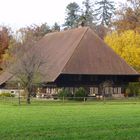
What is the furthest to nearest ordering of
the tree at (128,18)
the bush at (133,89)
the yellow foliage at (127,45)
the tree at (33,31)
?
1. the tree at (33,31)
2. the tree at (128,18)
3. the yellow foliage at (127,45)
4. the bush at (133,89)

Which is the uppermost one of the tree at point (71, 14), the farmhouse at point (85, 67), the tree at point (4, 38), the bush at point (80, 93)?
the tree at point (71, 14)

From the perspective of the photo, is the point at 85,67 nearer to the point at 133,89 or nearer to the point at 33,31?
the point at 133,89

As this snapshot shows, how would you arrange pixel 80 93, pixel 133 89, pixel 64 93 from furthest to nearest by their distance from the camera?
pixel 133 89
pixel 80 93
pixel 64 93

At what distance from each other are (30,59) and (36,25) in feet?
153

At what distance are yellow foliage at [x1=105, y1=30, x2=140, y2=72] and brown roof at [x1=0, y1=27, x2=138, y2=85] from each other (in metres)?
2.39

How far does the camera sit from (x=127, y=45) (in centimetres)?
6638

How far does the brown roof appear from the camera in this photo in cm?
6106

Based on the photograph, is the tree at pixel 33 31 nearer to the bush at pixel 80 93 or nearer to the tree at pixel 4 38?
the tree at pixel 4 38

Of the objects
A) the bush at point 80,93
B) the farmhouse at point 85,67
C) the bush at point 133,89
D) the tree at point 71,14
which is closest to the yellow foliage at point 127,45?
the farmhouse at point 85,67

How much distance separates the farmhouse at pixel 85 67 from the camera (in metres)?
60.5

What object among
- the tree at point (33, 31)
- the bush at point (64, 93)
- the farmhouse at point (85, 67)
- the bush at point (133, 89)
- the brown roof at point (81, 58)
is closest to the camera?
the bush at point (64, 93)

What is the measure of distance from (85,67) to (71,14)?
168 ft

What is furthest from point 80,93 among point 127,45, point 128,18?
point 128,18

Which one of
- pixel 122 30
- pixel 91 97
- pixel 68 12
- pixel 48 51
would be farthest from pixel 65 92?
pixel 68 12
